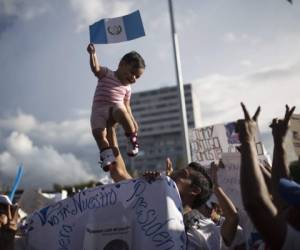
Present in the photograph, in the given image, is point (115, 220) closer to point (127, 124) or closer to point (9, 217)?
point (9, 217)

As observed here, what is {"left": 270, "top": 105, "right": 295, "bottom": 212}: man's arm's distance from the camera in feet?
10.0

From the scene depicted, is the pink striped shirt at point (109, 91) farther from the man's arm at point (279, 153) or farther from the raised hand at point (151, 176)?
the man's arm at point (279, 153)

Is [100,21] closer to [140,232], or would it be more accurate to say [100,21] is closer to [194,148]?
[140,232]

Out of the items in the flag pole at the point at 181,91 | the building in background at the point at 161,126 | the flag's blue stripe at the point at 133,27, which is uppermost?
the building in background at the point at 161,126

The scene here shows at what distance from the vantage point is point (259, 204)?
7.93 ft

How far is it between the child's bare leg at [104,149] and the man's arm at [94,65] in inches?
22.6

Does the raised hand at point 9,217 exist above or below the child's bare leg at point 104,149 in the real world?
below

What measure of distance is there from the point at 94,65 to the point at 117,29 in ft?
3.41

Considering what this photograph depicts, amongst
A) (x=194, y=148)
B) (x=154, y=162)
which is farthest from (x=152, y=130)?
(x=194, y=148)

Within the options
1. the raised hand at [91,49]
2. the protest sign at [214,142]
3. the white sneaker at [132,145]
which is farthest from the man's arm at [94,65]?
the protest sign at [214,142]

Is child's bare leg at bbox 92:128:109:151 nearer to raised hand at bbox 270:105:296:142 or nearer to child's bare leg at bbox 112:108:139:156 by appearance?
child's bare leg at bbox 112:108:139:156

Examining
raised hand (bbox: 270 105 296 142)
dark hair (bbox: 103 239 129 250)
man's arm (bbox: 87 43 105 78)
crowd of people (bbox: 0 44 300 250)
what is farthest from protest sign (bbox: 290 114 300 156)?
dark hair (bbox: 103 239 129 250)

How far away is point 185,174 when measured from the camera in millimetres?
3715

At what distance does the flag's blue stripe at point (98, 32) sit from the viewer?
5.46 meters
